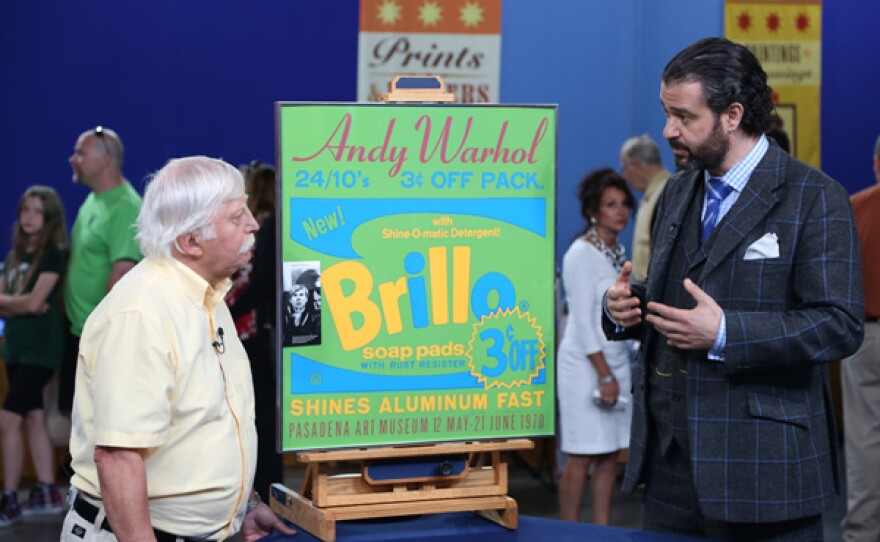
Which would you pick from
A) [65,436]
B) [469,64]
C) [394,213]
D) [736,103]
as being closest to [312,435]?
[394,213]

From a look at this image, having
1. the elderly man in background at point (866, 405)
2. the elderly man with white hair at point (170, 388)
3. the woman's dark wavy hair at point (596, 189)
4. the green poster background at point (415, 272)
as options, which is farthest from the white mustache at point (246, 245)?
the elderly man in background at point (866, 405)

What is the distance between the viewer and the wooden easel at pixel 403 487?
8.20 ft

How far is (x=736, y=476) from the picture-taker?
2271 millimetres

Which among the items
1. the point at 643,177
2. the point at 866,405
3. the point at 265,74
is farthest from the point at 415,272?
the point at 265,74

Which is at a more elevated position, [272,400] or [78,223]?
[78,223]

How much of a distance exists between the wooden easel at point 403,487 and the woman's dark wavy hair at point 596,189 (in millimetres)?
2001

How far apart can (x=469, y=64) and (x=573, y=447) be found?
9.60ft

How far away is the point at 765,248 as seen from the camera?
7.35 ft

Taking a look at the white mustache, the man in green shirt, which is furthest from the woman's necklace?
the white mustache

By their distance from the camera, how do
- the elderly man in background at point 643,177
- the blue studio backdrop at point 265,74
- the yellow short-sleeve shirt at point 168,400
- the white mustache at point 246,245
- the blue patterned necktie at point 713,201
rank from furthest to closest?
the blue studio backdrop at point 265,74
the elderly man in background at point 643,177
the blue patterned necktie at point 713,201
the white mustache at point 246,245
the yellow short-sleeve shirt at point 168,400

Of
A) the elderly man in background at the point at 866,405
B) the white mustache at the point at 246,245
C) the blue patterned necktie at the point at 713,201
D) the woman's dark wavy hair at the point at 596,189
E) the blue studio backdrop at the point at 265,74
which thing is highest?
the blue studio backdrop at the point at 265,74

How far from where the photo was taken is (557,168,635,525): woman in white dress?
4453 mm

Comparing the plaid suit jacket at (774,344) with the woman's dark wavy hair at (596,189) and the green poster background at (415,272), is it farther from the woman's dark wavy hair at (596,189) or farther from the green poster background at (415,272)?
the woman's dark wavy hair at (596,189)

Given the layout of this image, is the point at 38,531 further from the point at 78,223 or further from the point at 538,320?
the point at 538,320
